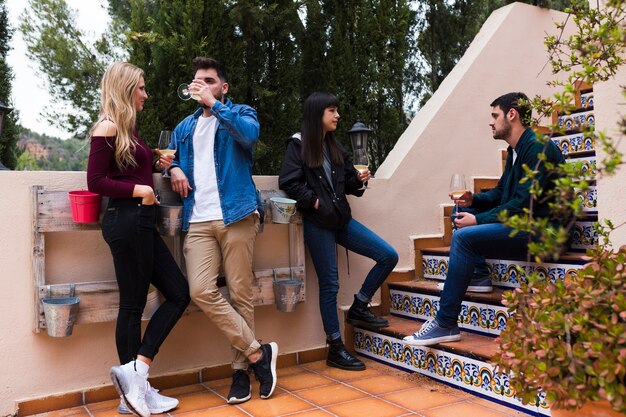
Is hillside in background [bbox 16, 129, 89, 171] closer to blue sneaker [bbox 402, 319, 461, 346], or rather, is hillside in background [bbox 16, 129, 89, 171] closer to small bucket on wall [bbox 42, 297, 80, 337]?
small bucket on wall [bbox 42, 297, 80, 337]

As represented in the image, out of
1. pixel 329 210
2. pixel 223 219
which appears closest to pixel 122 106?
pixel 223 219

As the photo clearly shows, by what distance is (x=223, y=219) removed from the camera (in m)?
2.93

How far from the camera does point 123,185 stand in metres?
2.66

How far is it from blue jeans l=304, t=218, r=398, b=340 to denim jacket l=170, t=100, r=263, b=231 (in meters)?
0.51

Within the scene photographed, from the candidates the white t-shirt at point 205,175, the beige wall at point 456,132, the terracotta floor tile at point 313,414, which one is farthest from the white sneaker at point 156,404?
the beige wall at point 456,132

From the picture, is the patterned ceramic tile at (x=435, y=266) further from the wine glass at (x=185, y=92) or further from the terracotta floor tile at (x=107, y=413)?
the terracotta floor tile at (x=107, y=413)

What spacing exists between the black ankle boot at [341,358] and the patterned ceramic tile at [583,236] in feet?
4.75

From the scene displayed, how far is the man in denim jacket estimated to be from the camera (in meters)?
2.92

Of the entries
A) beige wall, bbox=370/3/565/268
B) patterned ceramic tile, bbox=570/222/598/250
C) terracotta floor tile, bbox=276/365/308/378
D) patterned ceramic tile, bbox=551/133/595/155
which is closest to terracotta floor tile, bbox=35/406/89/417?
terracotta floor tile, bbox=276/365/308/378

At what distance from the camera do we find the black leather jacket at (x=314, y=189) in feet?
10.9

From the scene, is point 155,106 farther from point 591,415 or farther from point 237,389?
point 591,415

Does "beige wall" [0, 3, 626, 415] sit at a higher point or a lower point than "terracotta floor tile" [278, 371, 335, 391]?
higher

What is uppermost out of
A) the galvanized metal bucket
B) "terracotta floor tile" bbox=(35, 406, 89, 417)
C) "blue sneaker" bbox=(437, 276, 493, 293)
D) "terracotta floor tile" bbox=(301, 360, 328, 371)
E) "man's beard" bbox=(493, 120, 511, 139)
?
"man's beard" bbox=(493, 120, 511, 139)

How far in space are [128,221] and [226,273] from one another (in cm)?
63
